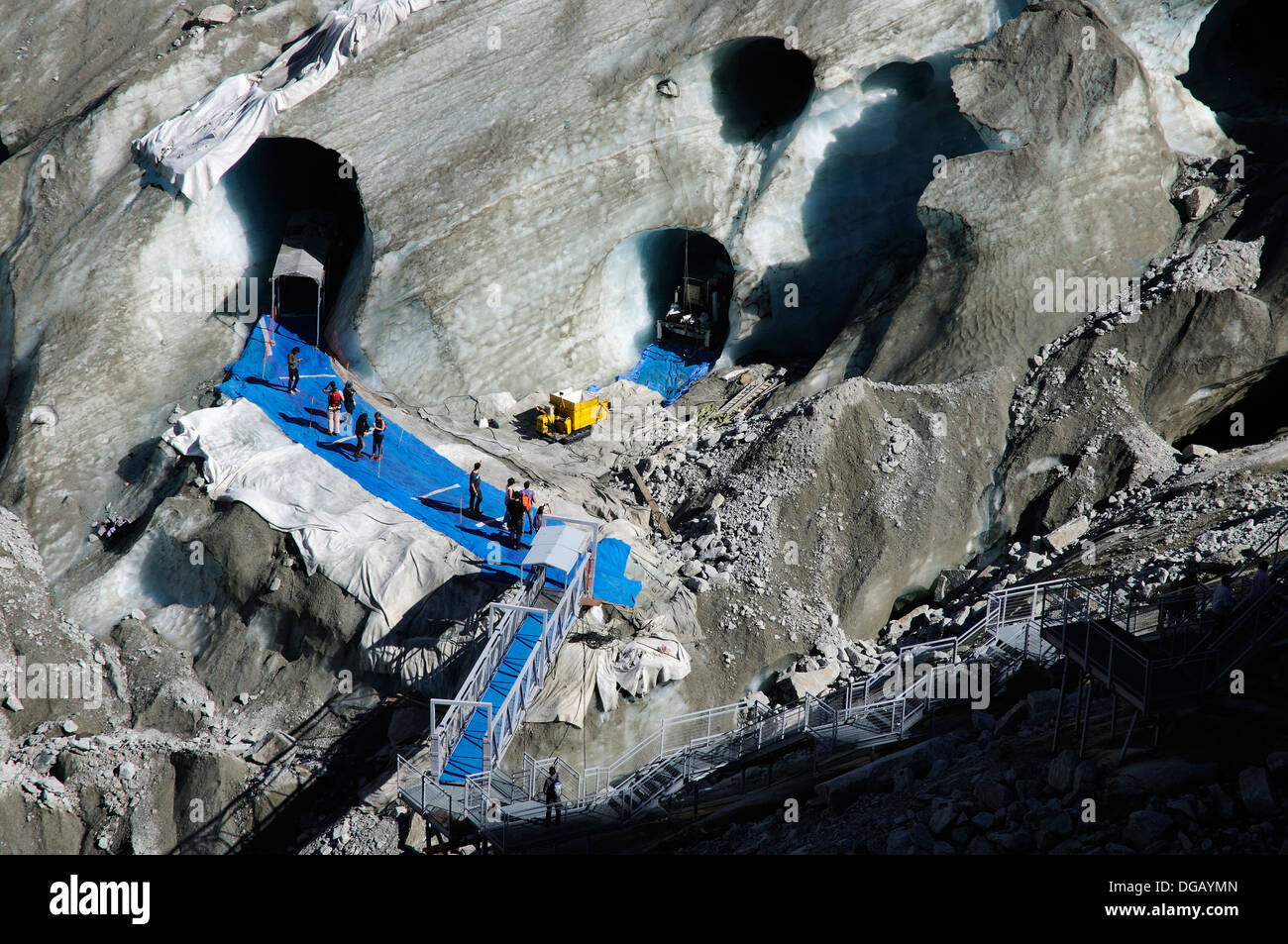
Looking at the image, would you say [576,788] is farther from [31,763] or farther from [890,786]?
[31,763]

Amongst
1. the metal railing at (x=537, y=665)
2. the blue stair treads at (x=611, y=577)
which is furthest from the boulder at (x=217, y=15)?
the metal railing at (x=537, y=665)

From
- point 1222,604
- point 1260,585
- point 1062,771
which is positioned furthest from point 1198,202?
point 1062,771

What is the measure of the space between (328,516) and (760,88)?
52.3 feet

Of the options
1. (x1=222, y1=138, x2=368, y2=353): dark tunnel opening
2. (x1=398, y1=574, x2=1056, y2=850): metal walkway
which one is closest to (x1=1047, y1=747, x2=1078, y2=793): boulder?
(x1=398, y1=574, x2=1056, y2=850): metal walkway

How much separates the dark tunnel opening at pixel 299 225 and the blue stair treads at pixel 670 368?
25.4 ft

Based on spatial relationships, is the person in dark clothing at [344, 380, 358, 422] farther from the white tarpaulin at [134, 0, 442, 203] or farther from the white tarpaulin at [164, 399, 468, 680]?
the white tarpaulin at [134, 0, 442, 203]

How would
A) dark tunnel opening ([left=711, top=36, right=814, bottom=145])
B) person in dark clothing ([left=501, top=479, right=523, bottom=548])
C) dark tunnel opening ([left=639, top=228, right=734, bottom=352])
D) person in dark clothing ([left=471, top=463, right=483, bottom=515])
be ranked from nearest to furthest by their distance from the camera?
person in dark clothing ([left=501, top=479, right=523, bottom=548]) < person in dark clothing ([left=471, top=463, right=483, bottom=515]) < dark tunnel opening ([left=711, top=36, right=814, bottom=145]) < dark tunnel opening ([left=639, top=228, right=734, bottom=352])

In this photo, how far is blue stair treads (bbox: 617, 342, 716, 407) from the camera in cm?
3297

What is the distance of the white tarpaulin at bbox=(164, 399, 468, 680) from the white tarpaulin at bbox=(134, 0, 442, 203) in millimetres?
6975

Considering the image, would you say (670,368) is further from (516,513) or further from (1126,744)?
(1126,744)

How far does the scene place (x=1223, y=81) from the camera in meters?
30.4

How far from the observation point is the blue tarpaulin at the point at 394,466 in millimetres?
24906

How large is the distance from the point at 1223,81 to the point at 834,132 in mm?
9196

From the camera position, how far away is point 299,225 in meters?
33.9
